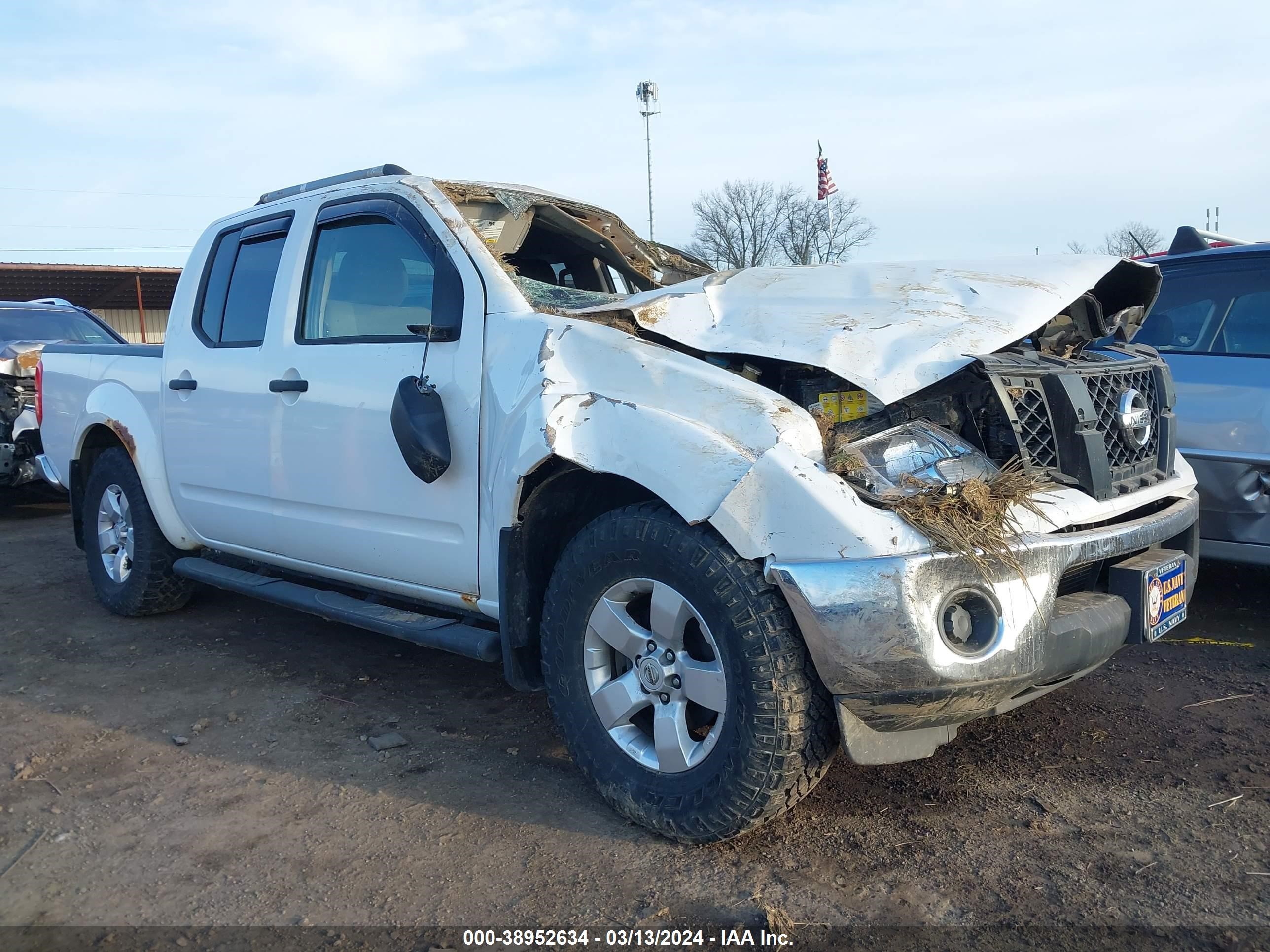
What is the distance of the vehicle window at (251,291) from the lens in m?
4.17

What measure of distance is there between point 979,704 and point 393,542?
6.50 ft

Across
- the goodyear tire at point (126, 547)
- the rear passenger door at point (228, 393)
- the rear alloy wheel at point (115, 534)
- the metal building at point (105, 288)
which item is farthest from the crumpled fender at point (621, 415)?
the metal building at point (105, 288)

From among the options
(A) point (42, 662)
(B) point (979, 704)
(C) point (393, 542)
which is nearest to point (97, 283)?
(A) point (42, 662)

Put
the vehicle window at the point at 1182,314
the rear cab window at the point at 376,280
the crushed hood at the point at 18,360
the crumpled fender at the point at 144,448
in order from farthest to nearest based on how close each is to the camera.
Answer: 1. the crushed hood at the point at 18,360
2. the crumpled fender at the point at 144,448
3. the vehicle window at the point at 1182,314
4. the rear cab window at the point at 376,280

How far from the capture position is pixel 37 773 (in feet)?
10.9

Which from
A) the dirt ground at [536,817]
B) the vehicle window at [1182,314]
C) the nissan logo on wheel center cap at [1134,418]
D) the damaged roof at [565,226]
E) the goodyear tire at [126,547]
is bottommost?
the dirt ground at [536,817]

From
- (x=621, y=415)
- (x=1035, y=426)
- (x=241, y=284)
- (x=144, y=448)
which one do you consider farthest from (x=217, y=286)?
(x=1035, y=426)

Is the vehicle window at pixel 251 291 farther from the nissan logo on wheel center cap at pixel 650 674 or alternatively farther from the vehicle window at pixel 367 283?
the nissan logo on wheel center cap at pixel 650 674

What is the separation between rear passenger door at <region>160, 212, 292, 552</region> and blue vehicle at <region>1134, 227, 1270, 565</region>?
11.9 feet

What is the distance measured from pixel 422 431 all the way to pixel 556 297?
0.65 meters

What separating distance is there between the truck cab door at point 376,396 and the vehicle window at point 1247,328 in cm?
321

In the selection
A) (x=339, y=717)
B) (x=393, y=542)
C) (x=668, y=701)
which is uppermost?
(x=393, y=542)

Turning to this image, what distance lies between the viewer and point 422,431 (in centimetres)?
316

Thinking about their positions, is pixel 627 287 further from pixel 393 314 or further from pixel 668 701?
pixel 668 701
